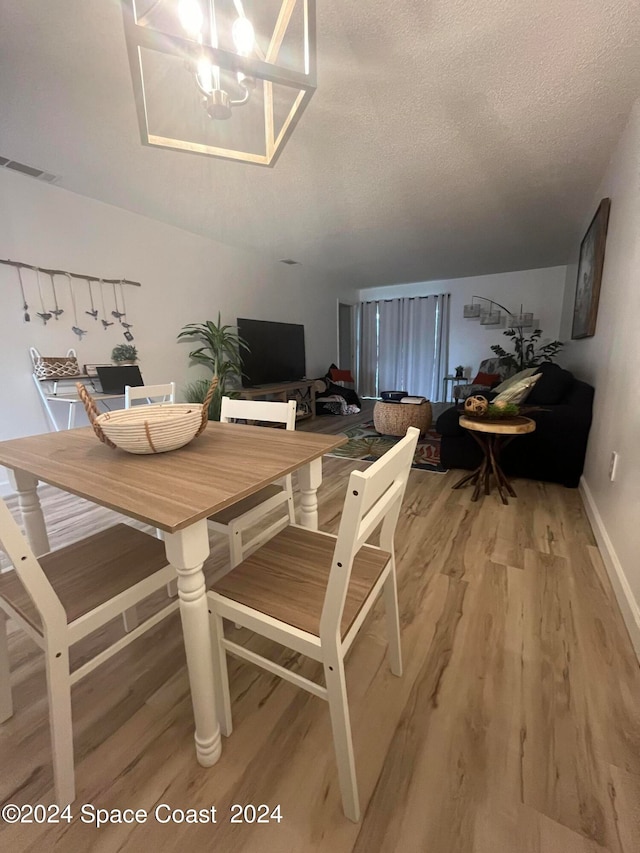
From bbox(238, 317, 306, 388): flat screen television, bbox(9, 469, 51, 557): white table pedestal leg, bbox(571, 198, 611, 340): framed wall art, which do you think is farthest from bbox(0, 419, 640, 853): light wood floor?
bbox(238, 317, 306, 388): flat screen television

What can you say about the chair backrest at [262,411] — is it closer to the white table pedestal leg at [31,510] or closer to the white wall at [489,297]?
the white table pedestal leg at [31,510]

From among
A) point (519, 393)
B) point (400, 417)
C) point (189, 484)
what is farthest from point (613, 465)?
point (400, 417)

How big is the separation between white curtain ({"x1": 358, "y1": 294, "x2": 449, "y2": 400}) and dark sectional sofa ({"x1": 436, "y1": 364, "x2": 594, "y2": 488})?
381cm

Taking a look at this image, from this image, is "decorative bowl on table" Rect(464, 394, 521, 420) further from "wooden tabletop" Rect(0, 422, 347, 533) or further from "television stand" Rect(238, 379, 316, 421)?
"television stand" Rect(238, 379, 316, 421)

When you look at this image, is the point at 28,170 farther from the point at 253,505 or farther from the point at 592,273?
the point at 592,273

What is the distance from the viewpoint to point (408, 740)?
3.21 feet

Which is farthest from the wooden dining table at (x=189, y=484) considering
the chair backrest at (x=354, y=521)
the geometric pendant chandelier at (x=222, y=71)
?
the geometric pendant chandelier at (x=222, y=71)

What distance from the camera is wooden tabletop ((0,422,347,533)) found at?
76 centimetres

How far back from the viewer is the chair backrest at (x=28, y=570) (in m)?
0.68

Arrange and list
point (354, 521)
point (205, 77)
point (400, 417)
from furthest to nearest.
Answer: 1. point (400, 417)
2. point (205, 77)
3. point (354, 521)

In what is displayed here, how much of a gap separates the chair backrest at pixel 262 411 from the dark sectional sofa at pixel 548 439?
5.96 ft

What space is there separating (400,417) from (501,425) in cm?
175

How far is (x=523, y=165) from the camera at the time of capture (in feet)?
8.00

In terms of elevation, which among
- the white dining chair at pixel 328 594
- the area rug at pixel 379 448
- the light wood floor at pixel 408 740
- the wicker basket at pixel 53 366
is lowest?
the light wood floor at pixel 408 740
